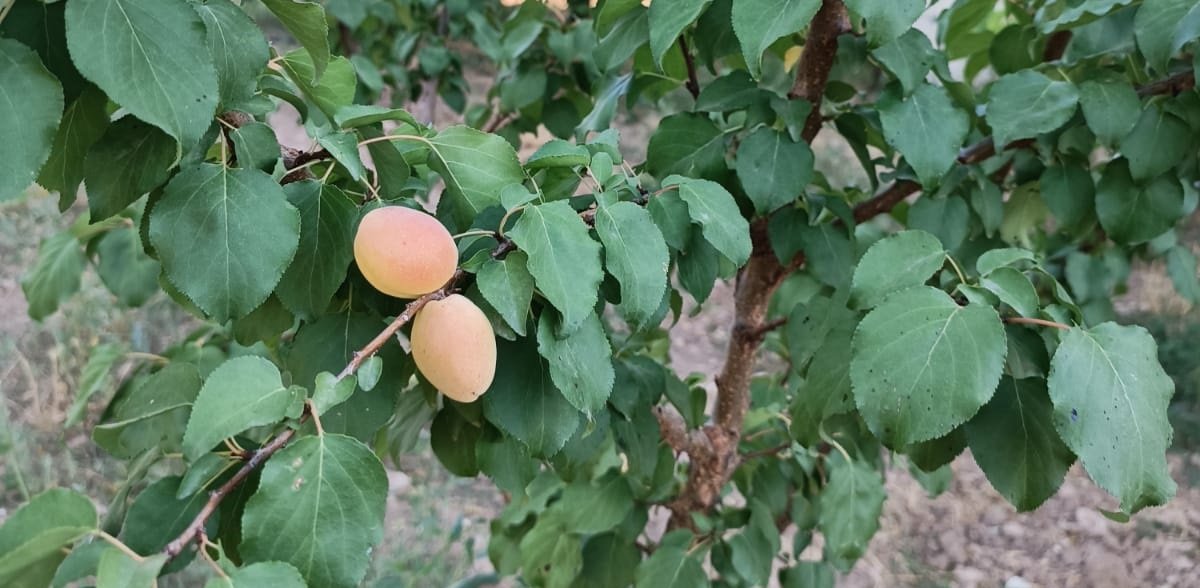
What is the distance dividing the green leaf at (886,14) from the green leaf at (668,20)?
0.11m

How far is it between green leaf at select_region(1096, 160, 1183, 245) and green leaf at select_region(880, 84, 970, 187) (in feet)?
0.72

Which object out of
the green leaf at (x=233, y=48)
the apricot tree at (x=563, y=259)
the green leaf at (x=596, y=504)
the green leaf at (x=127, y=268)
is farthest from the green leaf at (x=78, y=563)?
the green leaf at (x=127, y=268)

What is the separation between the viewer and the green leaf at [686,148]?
773mm

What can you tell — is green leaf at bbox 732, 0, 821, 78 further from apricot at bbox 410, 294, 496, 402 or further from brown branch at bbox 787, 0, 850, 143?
apricot at bbox 410, 294, 496, 402

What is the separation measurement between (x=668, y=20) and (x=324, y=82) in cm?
25

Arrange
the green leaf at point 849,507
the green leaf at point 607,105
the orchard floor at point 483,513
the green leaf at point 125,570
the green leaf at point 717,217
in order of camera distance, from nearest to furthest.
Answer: the green leaf at point 125,570 < the green leaf at point 717,217 < the green leaf at point 607,105 < the green leaf at point 849,507 < the orchard floor at point 483,513

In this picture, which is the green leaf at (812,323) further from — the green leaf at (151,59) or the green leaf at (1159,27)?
the green leaf at (151,59)

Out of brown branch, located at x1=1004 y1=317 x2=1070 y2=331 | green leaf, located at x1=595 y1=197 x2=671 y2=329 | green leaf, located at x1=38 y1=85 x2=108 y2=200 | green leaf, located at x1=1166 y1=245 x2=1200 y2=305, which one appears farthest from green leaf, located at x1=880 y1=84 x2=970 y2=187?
green leaf, located at x1=1166 y1=245 x2=1200 y2=305

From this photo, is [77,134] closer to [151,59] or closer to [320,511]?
[151,59]

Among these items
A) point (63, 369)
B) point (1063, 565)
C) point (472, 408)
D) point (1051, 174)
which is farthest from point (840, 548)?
point (63, 369)

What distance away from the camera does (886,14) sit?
1.86 feet

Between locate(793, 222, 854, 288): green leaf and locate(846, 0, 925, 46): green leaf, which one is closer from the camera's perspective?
locate(846, 0, 925, 46): green leaf

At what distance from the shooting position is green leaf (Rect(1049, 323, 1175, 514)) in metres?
0.47

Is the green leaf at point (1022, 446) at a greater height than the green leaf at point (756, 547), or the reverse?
the green leaf at point (1022, 446)
